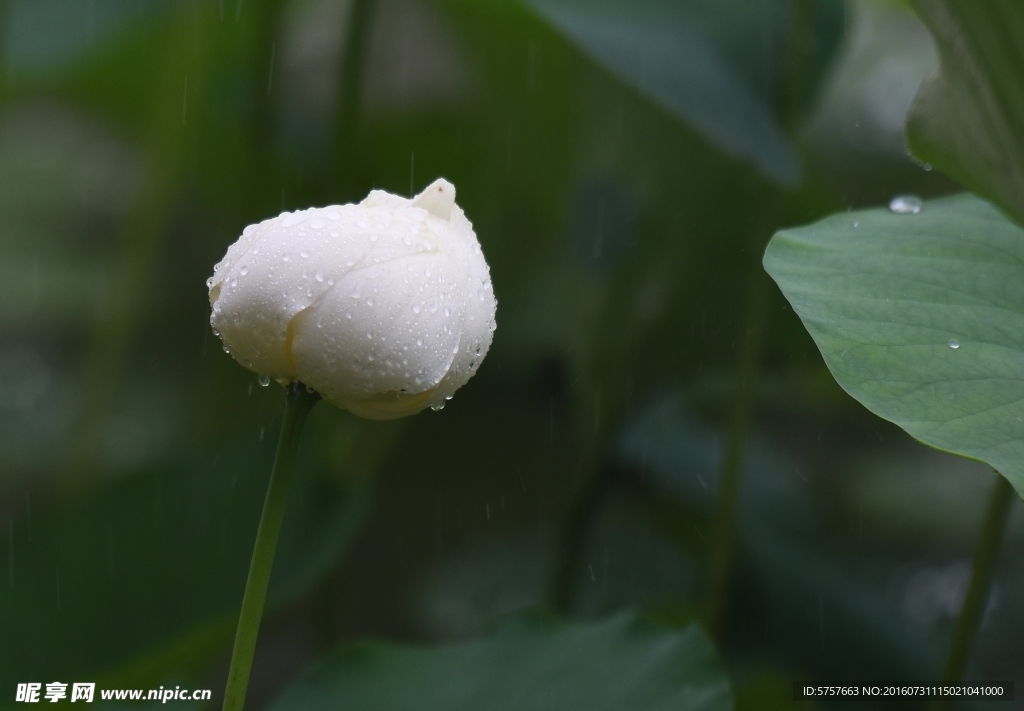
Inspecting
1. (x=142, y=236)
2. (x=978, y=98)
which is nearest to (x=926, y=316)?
(x=978, y=98)

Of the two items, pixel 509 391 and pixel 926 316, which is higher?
pixel 926 316

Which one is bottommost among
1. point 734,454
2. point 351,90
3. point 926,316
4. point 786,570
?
point 786,570

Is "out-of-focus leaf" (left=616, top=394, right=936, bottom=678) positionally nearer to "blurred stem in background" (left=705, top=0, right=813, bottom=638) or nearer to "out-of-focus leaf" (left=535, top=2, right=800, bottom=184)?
"blurred stem in background" (left=705, top=0, right=813, bottom=638)

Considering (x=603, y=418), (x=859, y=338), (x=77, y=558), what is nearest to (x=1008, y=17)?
(x=859, y=338)

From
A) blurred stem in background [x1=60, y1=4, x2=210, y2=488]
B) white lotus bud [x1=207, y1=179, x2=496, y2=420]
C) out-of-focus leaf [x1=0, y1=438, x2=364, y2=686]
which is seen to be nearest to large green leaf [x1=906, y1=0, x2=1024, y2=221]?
white lotus bud [x1=207, y1=179, x2=496, y2=420]

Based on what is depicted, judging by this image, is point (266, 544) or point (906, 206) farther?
point (906, 206)

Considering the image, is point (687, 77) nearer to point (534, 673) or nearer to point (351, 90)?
point (351, 90)

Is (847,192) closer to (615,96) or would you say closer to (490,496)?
(615,96)
